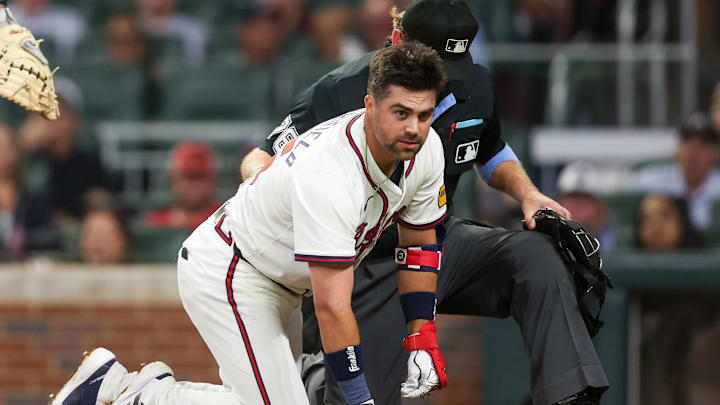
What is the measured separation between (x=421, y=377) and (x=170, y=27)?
5.16 m

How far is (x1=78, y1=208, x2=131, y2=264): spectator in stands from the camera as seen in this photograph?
20.0 feet

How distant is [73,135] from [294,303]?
368 centimetres

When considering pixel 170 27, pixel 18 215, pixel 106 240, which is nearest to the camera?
pixel 106 240

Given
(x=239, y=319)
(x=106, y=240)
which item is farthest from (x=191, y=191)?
(x=239, y=319)

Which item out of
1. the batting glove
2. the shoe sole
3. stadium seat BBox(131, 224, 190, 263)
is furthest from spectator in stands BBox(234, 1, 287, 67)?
the batting glove

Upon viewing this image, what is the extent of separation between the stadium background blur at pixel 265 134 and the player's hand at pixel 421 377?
187cm

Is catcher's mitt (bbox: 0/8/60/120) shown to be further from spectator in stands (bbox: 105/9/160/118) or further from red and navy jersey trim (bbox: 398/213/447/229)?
spectator in stands (bbox: 105/9/160/118)

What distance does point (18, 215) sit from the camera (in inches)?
255

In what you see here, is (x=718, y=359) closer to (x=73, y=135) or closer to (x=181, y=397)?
(x=181, y=397)

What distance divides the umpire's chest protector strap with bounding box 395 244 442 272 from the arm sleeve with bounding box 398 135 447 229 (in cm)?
7

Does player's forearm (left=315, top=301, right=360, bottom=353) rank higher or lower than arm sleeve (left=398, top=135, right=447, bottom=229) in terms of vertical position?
lower

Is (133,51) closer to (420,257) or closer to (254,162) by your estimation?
(254,162)

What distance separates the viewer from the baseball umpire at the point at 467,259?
12.3ft

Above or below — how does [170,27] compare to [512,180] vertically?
above
